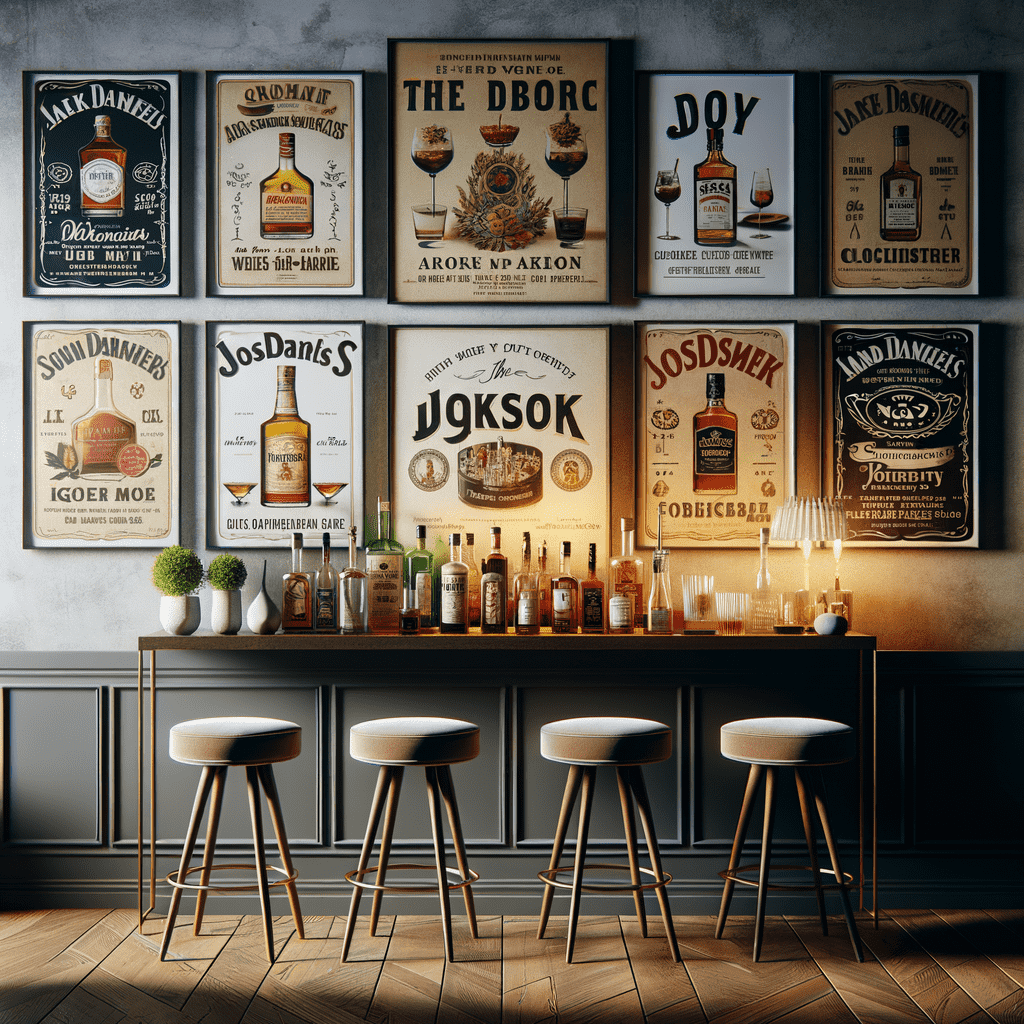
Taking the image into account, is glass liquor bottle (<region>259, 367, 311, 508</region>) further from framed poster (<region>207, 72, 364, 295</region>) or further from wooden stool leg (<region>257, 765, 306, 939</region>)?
wooden stool leg (<region>257, 765, 306, 939</region>)

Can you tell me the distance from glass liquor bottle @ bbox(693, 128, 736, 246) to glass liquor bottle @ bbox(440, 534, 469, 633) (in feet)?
5.09

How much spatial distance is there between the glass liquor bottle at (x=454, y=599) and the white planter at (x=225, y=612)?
737mm

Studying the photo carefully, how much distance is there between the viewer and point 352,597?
10.6 feet

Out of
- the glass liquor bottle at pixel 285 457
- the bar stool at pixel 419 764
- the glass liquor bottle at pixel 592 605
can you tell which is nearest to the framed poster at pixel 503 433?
the glass liquor bottle at pixel 592 605

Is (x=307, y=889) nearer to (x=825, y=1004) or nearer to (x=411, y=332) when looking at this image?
(x=825, y=1004)

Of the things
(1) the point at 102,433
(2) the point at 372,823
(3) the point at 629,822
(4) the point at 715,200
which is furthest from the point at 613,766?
(1) the point at 102,433

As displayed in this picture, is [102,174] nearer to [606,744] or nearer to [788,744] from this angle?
[606,744]

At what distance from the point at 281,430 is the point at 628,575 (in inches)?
55.7

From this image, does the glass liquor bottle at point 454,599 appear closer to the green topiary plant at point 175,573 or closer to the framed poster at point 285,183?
the green topiary plant at point 175,573

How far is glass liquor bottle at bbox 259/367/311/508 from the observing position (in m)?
3.45

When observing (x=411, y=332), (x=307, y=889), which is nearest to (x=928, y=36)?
(x=411, y=332)

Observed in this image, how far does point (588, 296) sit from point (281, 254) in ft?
3.86

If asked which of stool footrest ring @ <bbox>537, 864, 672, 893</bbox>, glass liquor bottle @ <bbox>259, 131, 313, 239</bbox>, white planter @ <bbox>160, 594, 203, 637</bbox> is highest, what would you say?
glass liquor bottle @ <bbox>259, 131, 313, 239</bbox>

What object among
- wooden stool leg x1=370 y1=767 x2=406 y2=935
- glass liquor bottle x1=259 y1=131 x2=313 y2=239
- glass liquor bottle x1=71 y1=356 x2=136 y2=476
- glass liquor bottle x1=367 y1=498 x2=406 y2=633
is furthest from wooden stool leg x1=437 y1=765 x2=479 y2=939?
glass liquor bottle x1=259 y1=131 x2=313 y2=239
